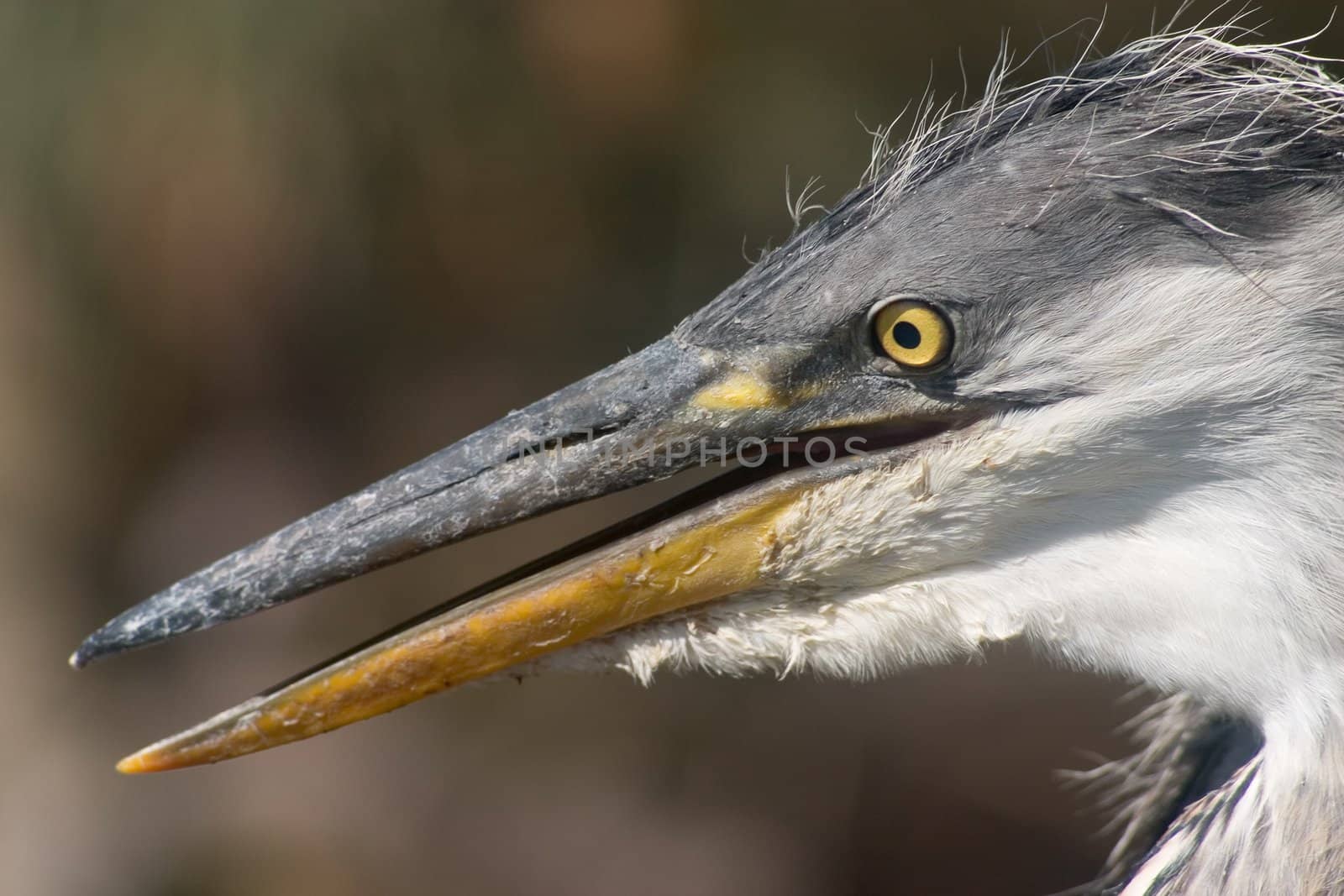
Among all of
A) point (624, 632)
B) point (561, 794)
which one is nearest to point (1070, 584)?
point (624, 632)

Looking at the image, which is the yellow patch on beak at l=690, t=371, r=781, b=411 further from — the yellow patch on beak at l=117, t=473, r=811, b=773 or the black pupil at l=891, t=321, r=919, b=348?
the black pupil at l=891, t=321, r=919, b=348

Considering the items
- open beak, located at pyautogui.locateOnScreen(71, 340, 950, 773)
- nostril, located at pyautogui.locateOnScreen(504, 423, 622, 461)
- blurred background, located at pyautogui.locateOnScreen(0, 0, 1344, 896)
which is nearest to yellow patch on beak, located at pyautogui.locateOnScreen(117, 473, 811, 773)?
open beak, located at pyautogui.locateOnScreen(71, 340, 950, 773)

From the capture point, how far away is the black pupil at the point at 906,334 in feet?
4.33

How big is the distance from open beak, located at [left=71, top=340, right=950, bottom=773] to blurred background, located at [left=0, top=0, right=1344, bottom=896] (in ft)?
5.90

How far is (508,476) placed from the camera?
4.66 ft

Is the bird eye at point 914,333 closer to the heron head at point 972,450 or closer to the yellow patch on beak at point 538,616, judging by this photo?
the heron head at point 972,450

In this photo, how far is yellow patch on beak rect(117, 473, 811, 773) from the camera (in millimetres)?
1366

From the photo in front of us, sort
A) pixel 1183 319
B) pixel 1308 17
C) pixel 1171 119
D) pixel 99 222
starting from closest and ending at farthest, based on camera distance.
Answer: pixel 1183 319, pixel 1171 119, pixel 99 222, pixel 1308 17

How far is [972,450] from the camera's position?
130 centimetres

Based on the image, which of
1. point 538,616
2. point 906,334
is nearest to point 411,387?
point 538,616

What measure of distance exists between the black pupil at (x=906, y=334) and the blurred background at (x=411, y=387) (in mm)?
2069

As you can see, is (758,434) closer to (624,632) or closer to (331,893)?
(624,632)

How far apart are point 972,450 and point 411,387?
10.2 ft

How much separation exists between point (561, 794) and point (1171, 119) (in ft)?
10.9
